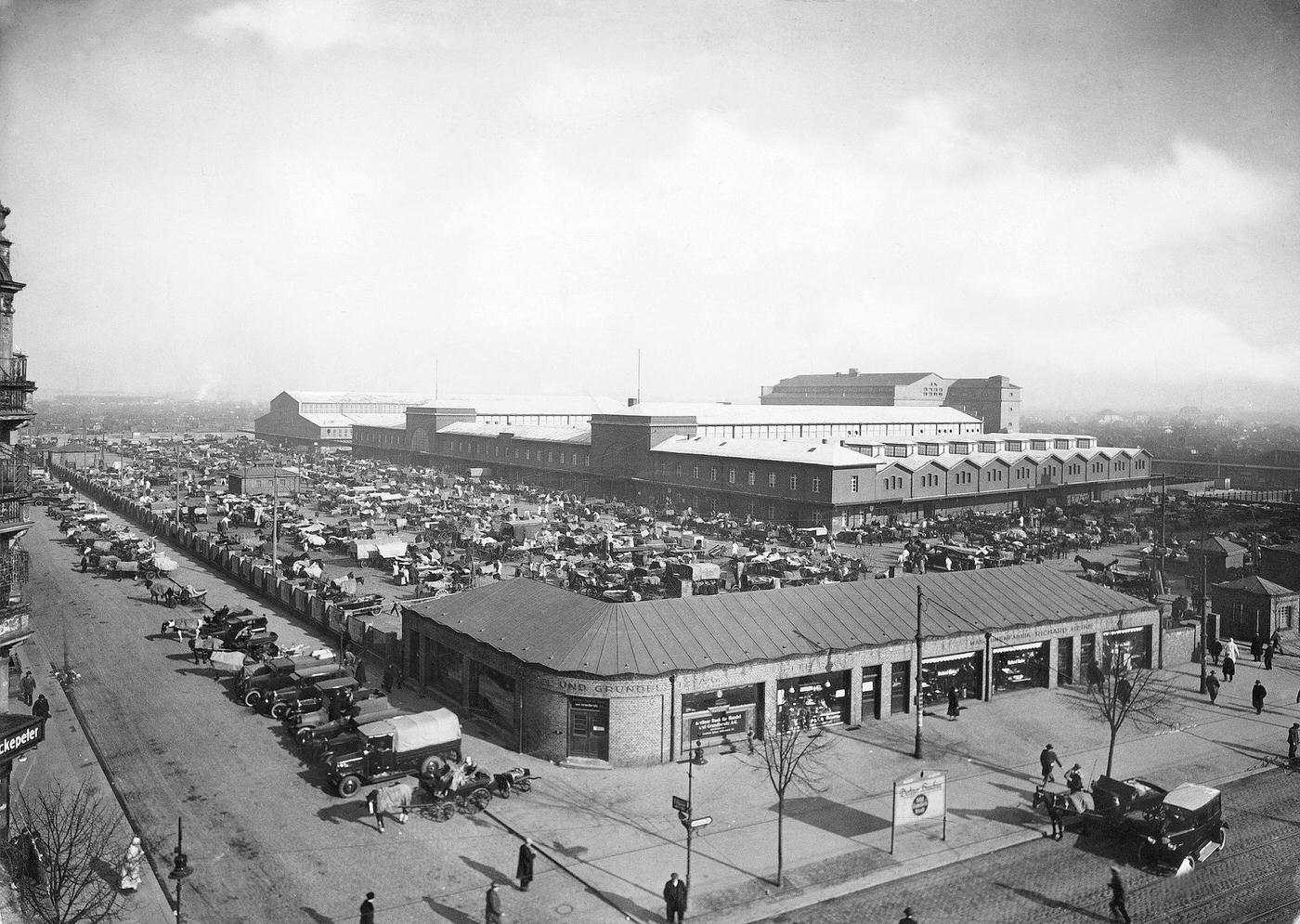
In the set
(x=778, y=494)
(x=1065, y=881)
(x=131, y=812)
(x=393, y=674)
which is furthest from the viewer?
(x=778, y=494)

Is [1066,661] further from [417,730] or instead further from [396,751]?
[396,751]

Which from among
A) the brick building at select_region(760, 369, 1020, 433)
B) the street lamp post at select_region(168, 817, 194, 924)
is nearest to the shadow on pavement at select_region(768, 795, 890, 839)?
the street lamp post at select_region(168, 817, 194, 924)

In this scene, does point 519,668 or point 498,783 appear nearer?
point 498,783

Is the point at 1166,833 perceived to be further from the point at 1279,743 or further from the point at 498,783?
the point at 498,783

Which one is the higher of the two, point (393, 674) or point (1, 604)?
point (1, 604)

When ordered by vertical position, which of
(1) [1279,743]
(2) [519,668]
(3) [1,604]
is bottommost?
(1) [1279,743]

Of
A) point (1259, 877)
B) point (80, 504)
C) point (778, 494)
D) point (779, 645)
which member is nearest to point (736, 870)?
point (779, 645)

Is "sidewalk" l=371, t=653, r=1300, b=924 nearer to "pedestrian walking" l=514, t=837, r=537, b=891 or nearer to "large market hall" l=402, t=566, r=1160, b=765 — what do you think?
"pedestrian walking" l=514, t=837, r=537, b=891
